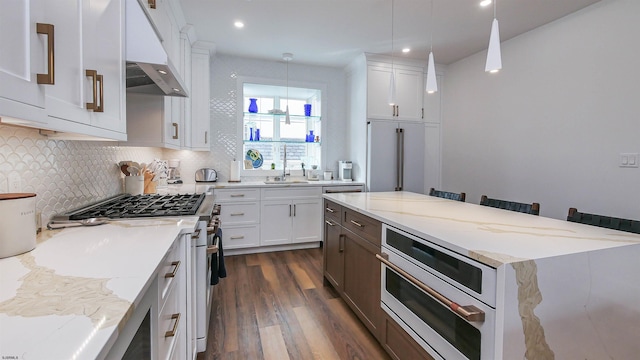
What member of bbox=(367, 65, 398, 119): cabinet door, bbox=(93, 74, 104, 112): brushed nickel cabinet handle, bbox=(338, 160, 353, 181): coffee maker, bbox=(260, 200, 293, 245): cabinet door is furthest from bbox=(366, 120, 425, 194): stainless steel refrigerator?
bbox=(93, 74, 104, 112): brushed nickel cabinet handle

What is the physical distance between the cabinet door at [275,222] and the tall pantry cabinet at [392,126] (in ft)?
3.86

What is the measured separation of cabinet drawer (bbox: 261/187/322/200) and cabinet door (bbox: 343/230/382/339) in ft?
5.38

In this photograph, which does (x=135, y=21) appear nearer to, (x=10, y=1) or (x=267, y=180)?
(x=10, y=1)

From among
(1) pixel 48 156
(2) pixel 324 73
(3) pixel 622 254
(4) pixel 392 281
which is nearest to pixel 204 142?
(2) pixel 324 73

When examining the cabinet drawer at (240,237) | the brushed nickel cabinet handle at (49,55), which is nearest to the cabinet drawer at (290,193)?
the cabinet drawer at (240,237)

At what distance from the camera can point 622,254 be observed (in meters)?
1.13

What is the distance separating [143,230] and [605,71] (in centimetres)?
373

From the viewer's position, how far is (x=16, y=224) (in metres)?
0.95

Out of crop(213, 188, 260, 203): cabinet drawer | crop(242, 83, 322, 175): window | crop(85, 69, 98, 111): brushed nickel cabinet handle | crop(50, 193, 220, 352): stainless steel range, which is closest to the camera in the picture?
crop(85, 69, 98, 111): brushed nickel cabinet handle

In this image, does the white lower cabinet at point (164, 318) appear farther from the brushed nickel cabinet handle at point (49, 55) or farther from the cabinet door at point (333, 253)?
the cabinet door at point (333, 253)

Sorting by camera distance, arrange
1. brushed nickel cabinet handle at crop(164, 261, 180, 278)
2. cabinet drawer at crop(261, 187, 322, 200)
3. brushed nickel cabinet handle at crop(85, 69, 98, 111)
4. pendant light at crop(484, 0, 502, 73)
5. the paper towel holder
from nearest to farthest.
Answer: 1. brushed nickel cabinet handle at crop(85, 69, 98, 111)
2. brushed nickel cabinet handle at crop(164, 261, 180, 278)
3. pendant light at crop(484, 0, 502, 73)
4. cabinet drawer at crop(261, 187, 322, 200)
5. the paper towel holder

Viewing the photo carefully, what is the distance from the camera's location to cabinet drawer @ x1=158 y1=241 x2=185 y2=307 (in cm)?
104

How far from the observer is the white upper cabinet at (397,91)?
13.1ft

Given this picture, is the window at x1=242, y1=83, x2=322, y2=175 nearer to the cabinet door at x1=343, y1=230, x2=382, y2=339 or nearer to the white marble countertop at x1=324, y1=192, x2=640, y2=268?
the cabinet door at x1=343, y1=230, x2=382, y2=339
